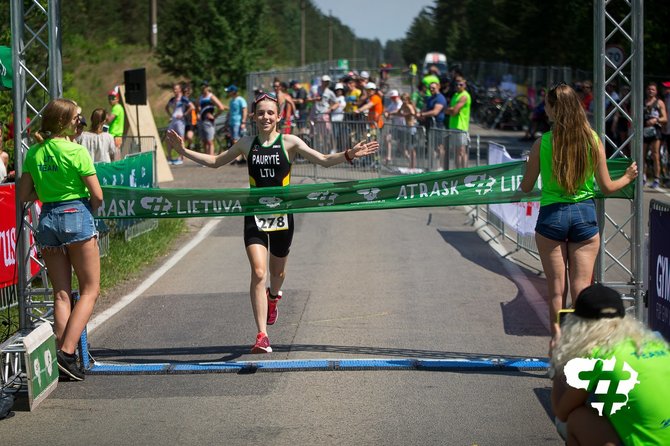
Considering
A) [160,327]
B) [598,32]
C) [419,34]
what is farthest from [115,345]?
[419,34]

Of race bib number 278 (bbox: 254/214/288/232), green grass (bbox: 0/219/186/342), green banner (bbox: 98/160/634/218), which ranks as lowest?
green grass (bbox: 0/219/186/342)

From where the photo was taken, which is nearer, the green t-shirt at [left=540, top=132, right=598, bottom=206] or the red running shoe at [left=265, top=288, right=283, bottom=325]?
the green t-shirt at [left=540, top=132, right=598, bottom=206]

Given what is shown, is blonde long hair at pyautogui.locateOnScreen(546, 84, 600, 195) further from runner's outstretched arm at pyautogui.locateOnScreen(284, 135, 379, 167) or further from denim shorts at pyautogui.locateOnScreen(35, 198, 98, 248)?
denim shorts at pyautogui.locateOnScreen(35, 198, 98, 248)

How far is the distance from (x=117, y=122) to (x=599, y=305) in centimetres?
1944

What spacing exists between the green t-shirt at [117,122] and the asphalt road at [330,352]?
8143 mm

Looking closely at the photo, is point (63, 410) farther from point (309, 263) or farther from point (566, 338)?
point (309, 263)

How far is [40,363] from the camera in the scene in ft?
23.5

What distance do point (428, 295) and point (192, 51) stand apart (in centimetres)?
Result: 3693

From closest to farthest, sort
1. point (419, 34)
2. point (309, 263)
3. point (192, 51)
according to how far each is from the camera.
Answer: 1. point (309, 263)
2. point (192, 51)
3. point (419, 34)

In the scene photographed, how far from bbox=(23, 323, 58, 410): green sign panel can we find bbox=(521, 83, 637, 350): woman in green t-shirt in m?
3.46

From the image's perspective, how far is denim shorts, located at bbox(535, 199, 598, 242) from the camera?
24.4 ft

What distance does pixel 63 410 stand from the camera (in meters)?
7.07

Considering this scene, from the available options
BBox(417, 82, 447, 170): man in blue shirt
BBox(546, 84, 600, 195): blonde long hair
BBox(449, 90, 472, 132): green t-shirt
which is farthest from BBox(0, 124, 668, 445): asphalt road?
BBox(417, 82, 447, 170): man in blue shirt

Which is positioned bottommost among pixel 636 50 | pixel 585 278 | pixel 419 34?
pixel 585 278
